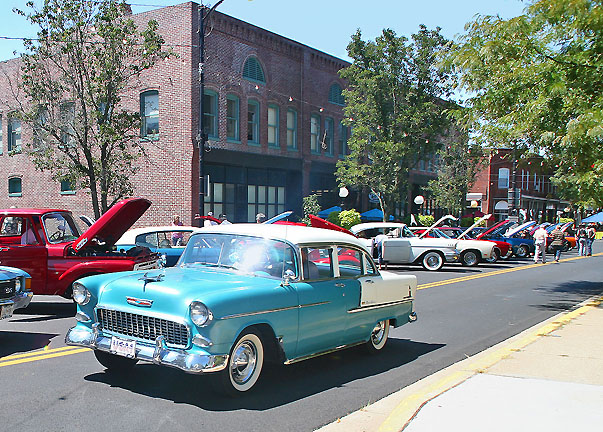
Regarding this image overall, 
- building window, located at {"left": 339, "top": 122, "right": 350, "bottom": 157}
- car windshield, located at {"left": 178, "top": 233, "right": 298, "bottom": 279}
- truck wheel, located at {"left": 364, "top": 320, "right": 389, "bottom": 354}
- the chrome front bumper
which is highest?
building window, located at {"left": 339, "top": 122, "right": 350, "bottom": 157}

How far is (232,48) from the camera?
87.8 feet

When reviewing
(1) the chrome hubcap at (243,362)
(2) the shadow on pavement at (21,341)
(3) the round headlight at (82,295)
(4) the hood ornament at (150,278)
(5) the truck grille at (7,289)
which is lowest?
(2) the shadow on pavement at (21,341)

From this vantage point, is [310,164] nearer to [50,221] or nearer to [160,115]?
[160,115]

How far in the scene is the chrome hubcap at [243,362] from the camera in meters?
5.78

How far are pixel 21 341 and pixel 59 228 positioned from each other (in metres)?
3.13

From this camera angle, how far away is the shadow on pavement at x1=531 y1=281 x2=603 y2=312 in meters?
13.3

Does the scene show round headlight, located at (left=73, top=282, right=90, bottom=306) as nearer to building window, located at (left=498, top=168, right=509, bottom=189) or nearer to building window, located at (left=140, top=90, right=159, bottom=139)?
building window, located at (left=140, top=90, right=159, bottom=139)

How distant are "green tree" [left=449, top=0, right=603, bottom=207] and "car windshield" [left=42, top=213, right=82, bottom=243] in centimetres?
913

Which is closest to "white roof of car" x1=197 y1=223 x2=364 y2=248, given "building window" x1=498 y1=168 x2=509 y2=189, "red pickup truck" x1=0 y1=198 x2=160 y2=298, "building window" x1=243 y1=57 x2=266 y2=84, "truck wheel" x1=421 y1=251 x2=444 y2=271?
"red pickup truck" x1=0 y1=198 x2=160 y2=298

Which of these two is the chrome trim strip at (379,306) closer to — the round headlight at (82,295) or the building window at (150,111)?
the round headlight at (82,295)

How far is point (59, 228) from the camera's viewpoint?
11.0 meters

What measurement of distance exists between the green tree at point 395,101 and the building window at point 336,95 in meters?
4.06

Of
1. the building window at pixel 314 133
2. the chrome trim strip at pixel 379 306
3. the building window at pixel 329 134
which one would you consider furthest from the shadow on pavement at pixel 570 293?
the building window at pixel 329 134

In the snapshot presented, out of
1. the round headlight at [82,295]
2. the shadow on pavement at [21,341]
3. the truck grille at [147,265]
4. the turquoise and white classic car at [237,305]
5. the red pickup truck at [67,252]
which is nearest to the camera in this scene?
the turquoise and white classic car at [237,305]
